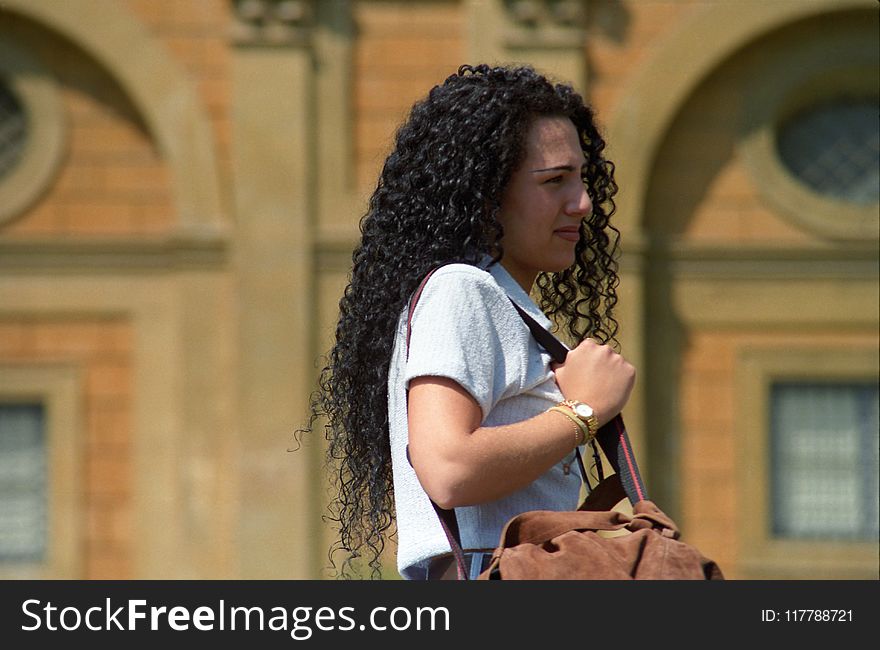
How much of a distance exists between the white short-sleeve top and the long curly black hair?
9cm

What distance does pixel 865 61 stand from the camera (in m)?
10.3

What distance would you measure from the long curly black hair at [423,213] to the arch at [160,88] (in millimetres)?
7634

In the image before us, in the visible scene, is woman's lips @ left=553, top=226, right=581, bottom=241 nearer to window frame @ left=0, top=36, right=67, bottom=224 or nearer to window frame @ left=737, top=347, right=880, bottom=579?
window frame @ left=737, top=347, right=880, bottom=579

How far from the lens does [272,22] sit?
10086 mm

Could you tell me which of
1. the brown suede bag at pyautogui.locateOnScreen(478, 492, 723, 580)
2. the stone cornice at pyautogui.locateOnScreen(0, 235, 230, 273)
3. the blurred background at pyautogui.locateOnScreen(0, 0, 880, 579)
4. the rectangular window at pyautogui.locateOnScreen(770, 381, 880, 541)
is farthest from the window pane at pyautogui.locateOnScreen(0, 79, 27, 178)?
the brown suede bag at pyautogui.locateOnScreen(478, 492, 723, 580)

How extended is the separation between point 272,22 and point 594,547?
27.8 feet

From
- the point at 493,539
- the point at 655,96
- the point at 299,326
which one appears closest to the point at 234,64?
the point at 299,326

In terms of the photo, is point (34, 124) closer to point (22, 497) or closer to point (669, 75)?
point (22, 497)

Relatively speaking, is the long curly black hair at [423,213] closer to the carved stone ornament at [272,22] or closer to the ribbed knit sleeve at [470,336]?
the ribbed knit sleeve at [470,336]

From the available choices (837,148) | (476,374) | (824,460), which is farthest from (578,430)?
(837,148)

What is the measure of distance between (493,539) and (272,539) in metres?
7.83

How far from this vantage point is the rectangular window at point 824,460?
34.1ft
